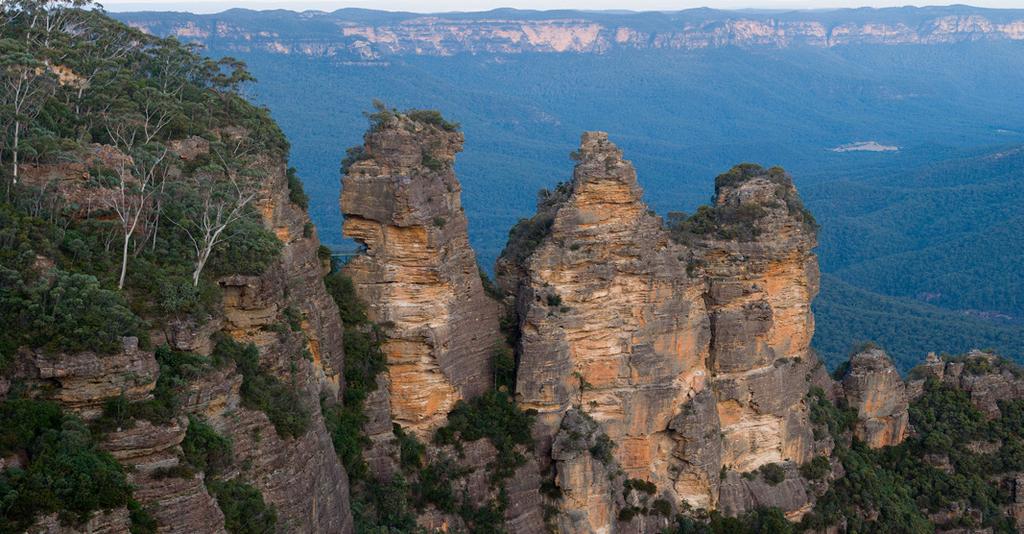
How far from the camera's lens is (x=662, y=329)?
36.4 m

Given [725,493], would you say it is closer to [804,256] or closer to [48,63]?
[804,256]

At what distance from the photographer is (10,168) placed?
81.7 ft

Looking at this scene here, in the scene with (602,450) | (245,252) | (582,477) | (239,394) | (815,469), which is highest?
(245,252)

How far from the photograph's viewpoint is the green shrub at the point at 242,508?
22.5m

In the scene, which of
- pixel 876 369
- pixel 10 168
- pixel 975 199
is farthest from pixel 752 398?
pixel 975 199

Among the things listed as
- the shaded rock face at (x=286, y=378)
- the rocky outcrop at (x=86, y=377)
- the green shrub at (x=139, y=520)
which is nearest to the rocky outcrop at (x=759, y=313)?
the shaded rock face at (x=286, y=378)

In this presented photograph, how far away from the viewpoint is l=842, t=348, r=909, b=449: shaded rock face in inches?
1746

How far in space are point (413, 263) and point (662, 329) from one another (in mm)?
8200

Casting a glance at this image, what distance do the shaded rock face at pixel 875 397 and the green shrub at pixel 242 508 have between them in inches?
1069

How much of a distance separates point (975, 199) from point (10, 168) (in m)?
135

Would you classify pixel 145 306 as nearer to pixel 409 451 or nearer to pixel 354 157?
pixel 409 451

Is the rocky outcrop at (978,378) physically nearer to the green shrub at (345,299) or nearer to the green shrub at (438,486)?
the green shrub at (438,486)

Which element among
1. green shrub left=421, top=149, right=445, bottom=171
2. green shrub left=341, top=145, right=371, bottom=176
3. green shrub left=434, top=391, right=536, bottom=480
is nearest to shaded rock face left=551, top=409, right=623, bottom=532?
green shrub left=434, top=391, right=536, bottom=480

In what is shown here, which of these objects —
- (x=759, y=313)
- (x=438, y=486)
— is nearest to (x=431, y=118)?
(x=438, y=486)
